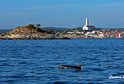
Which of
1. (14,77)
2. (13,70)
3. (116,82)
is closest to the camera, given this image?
(116,82)

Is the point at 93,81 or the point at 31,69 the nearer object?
the point at 93,81

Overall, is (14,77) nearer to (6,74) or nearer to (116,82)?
(6,74)

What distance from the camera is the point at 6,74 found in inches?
2133

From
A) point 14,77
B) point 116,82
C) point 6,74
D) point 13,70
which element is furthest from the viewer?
point 13,70

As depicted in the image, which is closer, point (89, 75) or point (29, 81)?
point (29, 81)

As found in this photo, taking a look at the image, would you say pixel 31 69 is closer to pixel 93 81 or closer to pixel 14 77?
pixel 14 77

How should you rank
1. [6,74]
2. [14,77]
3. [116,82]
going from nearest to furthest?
[116,82], [14,77], [6,74]

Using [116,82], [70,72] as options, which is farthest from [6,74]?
[116,82]

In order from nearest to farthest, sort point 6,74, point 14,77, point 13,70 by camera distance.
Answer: point 14,77
point 6,74
point 13,70

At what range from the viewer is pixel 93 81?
4688 centimetres

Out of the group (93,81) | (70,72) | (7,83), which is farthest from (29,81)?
(70,72)

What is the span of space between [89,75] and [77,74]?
6.24 ft

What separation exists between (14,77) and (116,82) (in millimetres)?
11539

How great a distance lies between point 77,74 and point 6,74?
805cm
